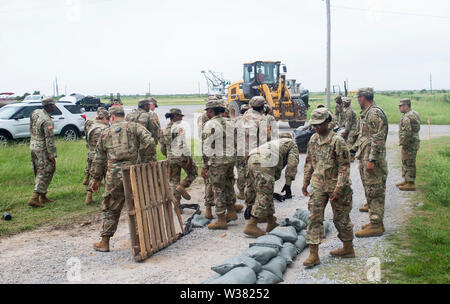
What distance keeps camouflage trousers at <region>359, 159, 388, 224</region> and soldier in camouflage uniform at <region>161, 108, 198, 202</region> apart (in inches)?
117

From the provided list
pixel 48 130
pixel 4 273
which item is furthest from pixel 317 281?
pixel 48 130

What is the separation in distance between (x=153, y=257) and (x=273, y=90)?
46.8 ft

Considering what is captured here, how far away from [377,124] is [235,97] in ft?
48.2

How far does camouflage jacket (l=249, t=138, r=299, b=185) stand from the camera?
5.75 metres

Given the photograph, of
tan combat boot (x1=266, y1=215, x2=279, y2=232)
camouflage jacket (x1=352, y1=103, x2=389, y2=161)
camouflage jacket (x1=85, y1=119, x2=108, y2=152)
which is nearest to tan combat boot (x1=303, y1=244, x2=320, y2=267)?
tan combat boot (x1=266, y1=215, x2=279, y2=232)

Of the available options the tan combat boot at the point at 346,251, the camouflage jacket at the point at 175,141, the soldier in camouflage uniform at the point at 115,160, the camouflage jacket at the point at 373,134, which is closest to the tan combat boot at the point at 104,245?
the soldier in camouflage uniform at the point at 115,160

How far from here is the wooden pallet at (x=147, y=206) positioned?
5.07 m

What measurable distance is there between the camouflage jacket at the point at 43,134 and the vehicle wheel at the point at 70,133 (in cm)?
724

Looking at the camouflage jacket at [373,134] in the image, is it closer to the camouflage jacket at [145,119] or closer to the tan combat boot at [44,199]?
the camouflage jacket at [145,119]

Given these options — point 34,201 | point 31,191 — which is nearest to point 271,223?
point 34,201

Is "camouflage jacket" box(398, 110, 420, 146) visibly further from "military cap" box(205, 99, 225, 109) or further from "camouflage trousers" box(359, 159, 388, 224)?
"military cap" box(205, 99, 225, 109)

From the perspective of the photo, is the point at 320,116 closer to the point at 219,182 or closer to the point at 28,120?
the point at 219,182

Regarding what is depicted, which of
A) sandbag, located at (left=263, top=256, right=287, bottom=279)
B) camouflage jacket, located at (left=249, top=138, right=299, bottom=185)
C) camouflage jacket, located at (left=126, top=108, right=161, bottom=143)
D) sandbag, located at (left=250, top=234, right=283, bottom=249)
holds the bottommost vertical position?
sandbag, located at (left=263, top=256, right=287, bottom=279)
